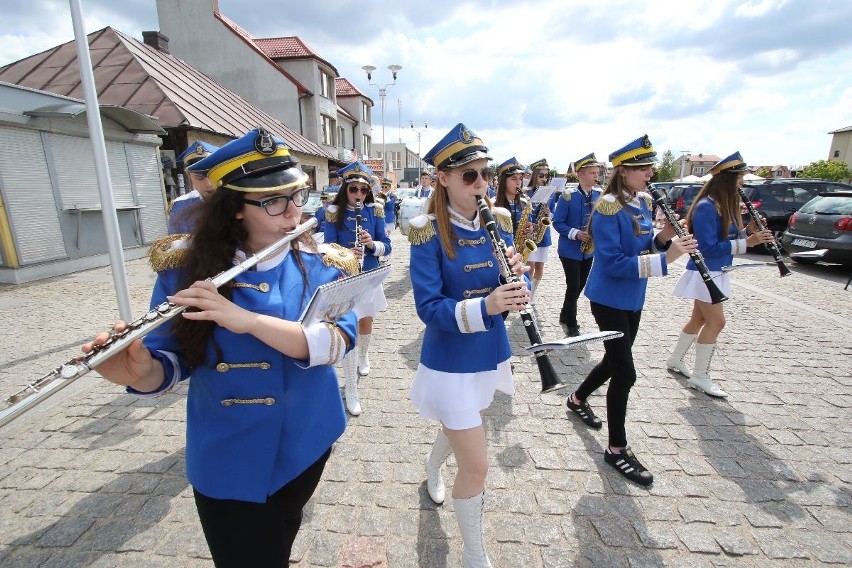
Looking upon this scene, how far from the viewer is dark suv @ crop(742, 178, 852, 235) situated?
13.7 metres

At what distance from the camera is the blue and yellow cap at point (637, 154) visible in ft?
10.9

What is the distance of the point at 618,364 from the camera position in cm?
324

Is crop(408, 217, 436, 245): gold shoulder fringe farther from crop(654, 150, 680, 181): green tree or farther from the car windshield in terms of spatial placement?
crop(654, 150, 680, 181): green tree

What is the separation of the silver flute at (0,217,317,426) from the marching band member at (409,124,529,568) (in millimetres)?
868

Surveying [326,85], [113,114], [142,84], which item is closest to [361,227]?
[113,114]

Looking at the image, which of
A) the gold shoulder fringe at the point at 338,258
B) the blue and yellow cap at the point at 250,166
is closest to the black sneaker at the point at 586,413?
the gold shoulder fringe at the point at 338,258

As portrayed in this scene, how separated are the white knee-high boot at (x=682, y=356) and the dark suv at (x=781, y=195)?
11.4 m

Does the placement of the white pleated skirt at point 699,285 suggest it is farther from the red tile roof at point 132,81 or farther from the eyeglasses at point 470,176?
the red tile roof at point 132,81

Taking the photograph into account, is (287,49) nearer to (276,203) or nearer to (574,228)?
(574,228)

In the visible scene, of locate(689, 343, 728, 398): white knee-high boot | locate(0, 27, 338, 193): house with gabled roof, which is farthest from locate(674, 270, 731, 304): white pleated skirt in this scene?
locate(0, 27, 338, 193): house with gabled roof

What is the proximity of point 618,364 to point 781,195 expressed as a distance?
14.8 metres

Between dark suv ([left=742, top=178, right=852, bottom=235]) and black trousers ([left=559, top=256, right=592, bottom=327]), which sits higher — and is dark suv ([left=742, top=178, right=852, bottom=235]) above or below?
above

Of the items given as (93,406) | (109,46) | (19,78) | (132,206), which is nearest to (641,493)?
(93,406)

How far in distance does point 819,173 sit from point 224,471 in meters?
76.7
